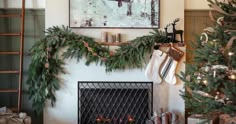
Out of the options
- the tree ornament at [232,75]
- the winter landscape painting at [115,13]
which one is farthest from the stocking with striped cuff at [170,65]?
the tree ornament at [232,75]

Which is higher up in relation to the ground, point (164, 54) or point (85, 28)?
point (85, 28)

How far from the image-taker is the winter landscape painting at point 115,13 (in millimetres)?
4375

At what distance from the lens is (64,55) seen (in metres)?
4.34

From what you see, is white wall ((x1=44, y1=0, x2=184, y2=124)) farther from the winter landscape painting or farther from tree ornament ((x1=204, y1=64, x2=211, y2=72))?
tree ornament ((x1=204, y1=64, x2=211, y2=72))

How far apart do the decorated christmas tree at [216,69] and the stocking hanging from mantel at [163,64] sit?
3.18 ft

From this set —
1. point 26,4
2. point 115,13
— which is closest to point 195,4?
point 115,13

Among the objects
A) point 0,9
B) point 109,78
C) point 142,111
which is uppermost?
point 0,9

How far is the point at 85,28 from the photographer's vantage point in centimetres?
440

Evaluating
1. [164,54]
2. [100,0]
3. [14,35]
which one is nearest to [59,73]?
[14,35]

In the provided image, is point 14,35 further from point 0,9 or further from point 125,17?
point 125,17

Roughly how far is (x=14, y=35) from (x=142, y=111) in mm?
2078

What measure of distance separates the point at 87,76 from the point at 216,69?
6.37ft

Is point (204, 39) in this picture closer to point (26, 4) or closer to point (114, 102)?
point (114, 102)

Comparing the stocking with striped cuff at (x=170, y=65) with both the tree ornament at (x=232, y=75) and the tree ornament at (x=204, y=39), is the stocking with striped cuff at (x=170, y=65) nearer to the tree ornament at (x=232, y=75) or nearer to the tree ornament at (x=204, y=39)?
the tree ornament at (x=204, y=39)
